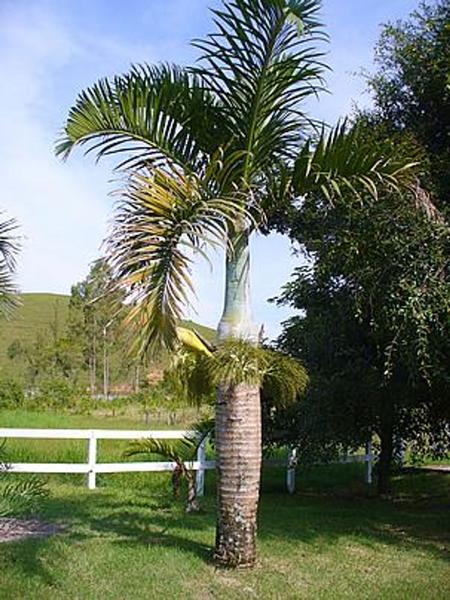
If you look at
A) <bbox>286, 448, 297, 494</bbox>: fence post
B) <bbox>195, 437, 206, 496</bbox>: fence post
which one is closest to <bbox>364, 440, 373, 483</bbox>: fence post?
<bbox>286, 448, 297, 494</bbox>: fence post

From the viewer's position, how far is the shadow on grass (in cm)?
711

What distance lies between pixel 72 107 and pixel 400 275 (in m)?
3.30

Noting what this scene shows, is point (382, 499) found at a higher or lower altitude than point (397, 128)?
lower

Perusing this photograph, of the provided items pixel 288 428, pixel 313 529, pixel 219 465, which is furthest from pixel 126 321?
pixel 288 428

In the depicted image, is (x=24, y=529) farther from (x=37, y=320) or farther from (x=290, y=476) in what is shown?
(x=37, y=320)

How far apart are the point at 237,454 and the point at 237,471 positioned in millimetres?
143

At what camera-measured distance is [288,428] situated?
11.6 metres

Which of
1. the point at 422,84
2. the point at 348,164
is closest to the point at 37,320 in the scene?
the point at 422,84

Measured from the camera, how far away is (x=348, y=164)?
20.1 feet

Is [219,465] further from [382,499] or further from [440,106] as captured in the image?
[382,499]

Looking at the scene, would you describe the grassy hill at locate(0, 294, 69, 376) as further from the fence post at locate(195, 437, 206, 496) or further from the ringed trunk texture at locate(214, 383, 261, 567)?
the ringed trunk texture at locate(214, 383, 261, 567)

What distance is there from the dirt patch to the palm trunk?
227 cm

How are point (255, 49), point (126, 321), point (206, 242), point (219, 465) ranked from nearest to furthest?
1. point (126, 321)
2. point (206, 242)
3. point (255, 49)
4. point (219, 465)

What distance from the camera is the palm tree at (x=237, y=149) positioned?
5750mm
